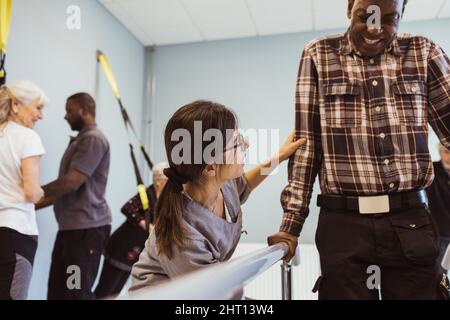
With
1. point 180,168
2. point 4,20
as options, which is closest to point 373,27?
point 180,168

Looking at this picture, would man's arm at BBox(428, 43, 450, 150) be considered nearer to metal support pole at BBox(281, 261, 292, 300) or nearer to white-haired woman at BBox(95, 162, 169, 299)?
metal support pole at BBox(281, 261, 292, 300)

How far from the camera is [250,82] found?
340cm

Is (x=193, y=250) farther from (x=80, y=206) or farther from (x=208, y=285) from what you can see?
(x=80, y=206)

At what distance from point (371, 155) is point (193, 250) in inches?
Result: 19.8

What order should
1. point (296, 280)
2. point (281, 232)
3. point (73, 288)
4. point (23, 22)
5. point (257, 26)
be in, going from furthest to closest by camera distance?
1. point (257, 26)
2. point (296, 280)
3. point (23, 22)
4. point (73, 288)
5. point (281, 232)

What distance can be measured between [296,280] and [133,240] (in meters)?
1.23

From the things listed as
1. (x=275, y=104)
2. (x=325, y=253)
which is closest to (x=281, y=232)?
(x=325, y=253)

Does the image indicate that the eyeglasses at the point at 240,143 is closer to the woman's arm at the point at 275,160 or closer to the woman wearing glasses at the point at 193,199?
the woman wearing glasses at the point at 193,199

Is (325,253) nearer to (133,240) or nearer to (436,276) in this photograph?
(436,276)

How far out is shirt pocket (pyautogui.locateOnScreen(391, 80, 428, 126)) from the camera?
100cm

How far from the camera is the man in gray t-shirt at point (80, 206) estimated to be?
1.92 m

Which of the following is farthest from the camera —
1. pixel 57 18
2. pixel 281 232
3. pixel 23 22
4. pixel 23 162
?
pixel 57 18

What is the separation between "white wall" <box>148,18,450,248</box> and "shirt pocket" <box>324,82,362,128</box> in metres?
2.06

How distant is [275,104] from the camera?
3.32 metres
